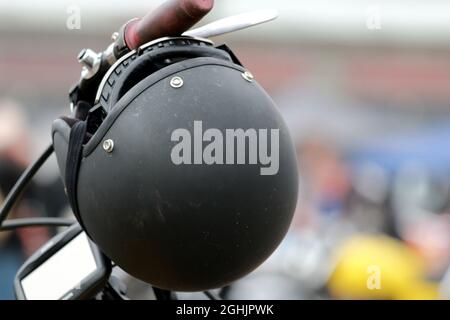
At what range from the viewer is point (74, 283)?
132 centimetres

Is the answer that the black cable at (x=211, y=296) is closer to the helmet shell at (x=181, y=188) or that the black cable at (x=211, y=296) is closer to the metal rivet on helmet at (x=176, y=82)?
the helmet shell at (x=181, y=188)

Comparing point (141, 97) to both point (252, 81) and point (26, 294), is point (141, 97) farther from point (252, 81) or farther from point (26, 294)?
point (26, 294)

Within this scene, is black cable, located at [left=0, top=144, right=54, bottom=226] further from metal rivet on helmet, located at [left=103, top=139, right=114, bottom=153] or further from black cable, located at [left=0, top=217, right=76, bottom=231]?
metal rivet on helmet, located at [left=103, top=139, right=114, bottom=153]

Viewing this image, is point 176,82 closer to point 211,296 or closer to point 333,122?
point 211,296

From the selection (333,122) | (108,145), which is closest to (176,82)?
(108,145)

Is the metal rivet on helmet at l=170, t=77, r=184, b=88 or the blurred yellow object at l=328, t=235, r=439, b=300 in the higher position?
the metal rivet on helmet at l=170, t=77, r=184, b=88

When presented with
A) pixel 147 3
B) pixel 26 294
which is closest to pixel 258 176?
pixel 26 294

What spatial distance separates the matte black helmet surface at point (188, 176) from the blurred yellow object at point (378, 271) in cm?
343

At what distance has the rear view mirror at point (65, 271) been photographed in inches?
51.1

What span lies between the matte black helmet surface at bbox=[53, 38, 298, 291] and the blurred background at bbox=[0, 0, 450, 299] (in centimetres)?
309

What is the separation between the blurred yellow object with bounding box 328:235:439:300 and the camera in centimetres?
452

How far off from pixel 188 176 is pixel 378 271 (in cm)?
364

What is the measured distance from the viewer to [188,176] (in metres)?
1.02

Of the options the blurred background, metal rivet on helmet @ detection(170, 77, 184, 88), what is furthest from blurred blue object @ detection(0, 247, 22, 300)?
metal rivet on helmet @ detection(170, 77, 184, 88)
